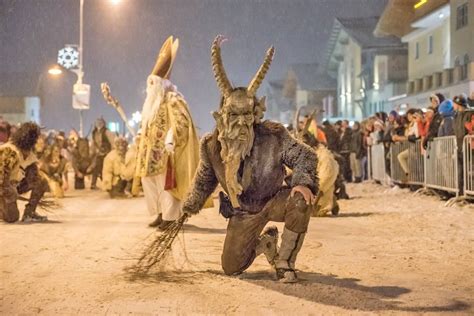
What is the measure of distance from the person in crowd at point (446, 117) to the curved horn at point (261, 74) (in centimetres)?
912

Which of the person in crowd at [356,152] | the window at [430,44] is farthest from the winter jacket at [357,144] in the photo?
the window at [430,44]

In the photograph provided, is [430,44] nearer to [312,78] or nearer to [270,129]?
[270,129]

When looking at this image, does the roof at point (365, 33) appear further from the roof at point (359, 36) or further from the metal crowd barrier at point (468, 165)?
the metal crowd barrier at point (468, 165)

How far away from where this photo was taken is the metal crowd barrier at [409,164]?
16781mm

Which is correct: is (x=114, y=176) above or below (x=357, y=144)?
below

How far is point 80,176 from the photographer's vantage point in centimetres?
2233

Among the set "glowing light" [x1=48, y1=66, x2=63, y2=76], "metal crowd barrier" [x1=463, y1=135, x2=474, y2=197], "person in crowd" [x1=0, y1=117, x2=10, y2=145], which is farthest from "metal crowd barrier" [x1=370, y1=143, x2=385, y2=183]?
"glowing light" [x1=48, y1=66, x2=63, y2=76]

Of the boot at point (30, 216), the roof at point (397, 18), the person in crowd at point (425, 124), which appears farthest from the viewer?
the roof at point (397, 18)

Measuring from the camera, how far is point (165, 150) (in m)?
10.2

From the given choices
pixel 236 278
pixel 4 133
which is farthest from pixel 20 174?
pixel 236 278

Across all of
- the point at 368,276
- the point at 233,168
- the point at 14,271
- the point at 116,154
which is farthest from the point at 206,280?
the point at 116,154

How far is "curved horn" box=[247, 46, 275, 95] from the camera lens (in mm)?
6262

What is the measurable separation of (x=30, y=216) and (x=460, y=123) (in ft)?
23.6

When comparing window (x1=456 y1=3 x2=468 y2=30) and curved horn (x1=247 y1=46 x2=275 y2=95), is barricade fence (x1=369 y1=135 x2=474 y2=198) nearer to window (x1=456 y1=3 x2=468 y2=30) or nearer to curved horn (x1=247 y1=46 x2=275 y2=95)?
curved horn (x1=247 y1=46 x2=275 y2=95)
